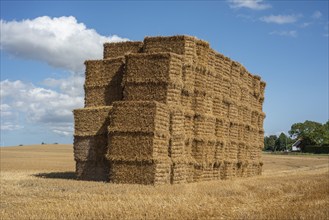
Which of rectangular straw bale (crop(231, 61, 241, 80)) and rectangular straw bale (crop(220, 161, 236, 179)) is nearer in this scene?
rectangular straw bale (crop(220, 161, 236, 179))

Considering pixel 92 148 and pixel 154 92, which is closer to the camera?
pixel 154 92

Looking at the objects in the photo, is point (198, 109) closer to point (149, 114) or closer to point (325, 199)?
point (149, 114)

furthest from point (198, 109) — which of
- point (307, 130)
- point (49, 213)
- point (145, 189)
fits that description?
point (307, 130)

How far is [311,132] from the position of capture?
121562 mm

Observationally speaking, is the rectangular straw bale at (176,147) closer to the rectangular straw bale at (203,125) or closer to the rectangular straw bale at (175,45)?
the rectangular straw bale at (203,125)

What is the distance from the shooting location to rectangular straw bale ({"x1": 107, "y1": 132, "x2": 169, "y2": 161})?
17031mm

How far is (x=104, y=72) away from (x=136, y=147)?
486 centimetres

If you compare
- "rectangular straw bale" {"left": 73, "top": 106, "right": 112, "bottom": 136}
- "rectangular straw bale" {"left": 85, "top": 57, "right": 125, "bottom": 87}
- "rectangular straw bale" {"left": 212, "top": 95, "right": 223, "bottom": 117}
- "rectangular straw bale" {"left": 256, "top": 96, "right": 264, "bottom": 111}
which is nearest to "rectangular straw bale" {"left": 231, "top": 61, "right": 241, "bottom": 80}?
"rectangular straw bale" {"left": 212, "top": 95, "right": 223, "bottom": 117}

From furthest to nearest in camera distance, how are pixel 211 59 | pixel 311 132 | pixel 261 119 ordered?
pixel 311 132 → pixel 261 119 → pixel 211 59

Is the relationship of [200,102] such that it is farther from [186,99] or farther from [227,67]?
[227,67]

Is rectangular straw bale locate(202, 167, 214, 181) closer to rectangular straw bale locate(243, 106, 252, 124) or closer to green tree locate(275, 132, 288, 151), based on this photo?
rectangular straw bale locate(243, 106, 252, 124)

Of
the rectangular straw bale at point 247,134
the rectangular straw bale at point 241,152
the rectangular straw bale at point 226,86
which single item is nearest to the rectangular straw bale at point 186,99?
the rectangular straw bale at point 226,86

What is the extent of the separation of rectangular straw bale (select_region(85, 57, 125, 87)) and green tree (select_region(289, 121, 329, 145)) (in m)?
101

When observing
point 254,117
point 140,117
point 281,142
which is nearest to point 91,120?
point 140,117
